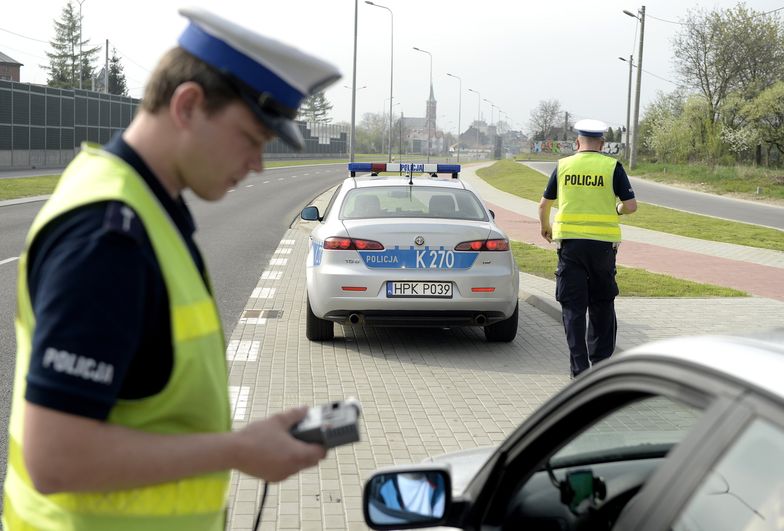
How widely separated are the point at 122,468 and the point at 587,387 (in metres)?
0.96

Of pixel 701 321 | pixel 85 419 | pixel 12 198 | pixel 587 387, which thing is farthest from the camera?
pixel 12 198

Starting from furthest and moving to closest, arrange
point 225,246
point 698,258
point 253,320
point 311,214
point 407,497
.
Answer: point 698,258
point 225,246
point 253,320
point 311,214
point 407,497

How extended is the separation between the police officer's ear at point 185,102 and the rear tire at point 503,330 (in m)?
7.65

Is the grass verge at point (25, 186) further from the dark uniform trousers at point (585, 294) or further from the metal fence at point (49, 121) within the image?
the dark uniform trousers at point (585, 294)

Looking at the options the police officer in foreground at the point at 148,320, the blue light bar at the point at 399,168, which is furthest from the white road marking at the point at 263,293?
the police officer in foreground at the point at 148,320

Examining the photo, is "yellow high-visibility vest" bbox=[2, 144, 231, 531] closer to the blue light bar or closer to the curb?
the blue light bar

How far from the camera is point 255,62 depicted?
178cm

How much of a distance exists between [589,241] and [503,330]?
77.4 inches

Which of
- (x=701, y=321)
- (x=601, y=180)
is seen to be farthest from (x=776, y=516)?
(x=701, y=321)

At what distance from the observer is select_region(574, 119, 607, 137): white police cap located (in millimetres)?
7691

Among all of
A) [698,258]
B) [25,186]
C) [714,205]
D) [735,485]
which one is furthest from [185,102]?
[714,205]

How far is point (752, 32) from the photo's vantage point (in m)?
64.6

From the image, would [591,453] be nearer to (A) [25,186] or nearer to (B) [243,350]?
(B) [243,350]

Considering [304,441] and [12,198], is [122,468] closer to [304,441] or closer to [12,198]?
[304,441]
